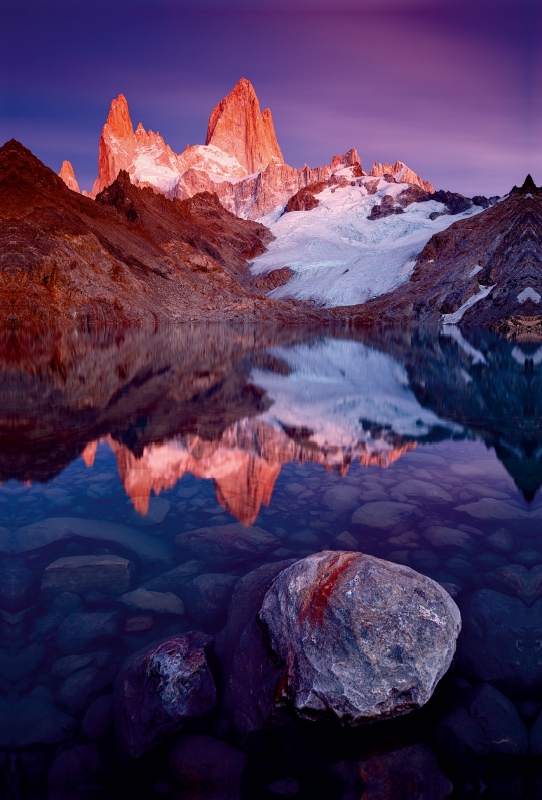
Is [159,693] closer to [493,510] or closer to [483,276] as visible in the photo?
[493,510]

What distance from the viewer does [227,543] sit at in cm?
738

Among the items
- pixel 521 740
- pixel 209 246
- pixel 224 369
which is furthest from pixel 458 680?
pixel 209 246

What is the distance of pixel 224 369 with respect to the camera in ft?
92.1

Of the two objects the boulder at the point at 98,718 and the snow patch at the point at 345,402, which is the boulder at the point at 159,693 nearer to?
the boulder at the point at 98,718

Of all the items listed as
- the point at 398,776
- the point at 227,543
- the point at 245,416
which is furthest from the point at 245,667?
the point at 245,416

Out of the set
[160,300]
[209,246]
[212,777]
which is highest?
[209,246]

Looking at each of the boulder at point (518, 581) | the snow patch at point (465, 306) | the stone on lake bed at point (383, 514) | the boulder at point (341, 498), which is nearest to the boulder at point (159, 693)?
the boulder at point (518, 581)

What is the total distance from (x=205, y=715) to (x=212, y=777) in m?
0.56

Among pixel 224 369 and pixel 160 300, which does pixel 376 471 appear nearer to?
pixel 224 369

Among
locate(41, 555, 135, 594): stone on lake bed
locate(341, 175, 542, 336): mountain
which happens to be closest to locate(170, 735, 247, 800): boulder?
locate(41, 555, 135, 594): stone on lake bed

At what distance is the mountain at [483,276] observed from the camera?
7044 centimetres

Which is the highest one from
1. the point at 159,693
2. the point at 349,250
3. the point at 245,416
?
the point at 349,250

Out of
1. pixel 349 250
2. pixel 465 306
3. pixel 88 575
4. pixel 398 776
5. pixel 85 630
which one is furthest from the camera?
pixel 349 250

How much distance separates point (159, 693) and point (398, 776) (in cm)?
210
